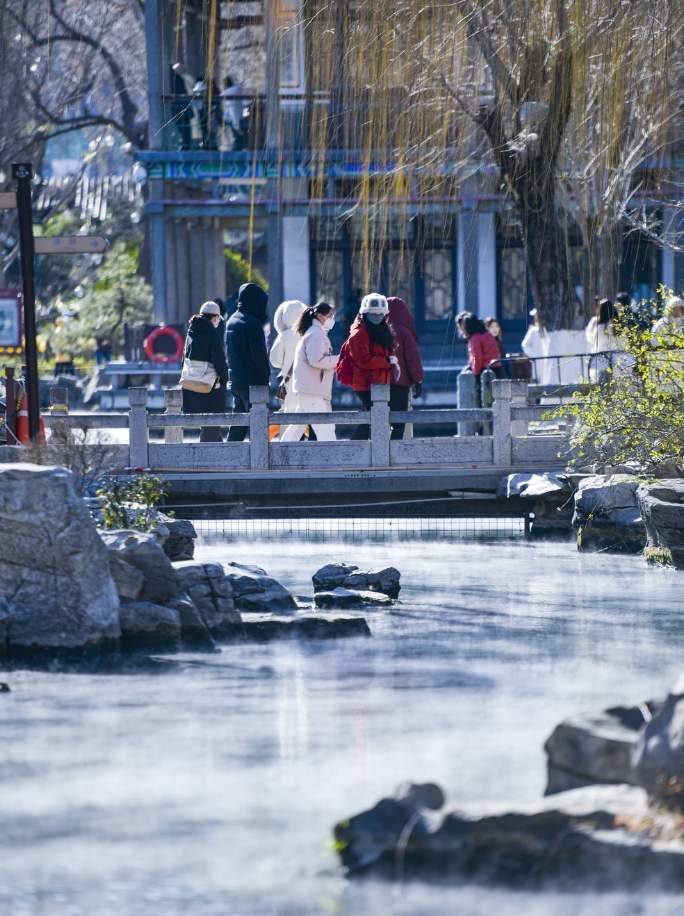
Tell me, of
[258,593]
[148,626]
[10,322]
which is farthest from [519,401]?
[148,626]

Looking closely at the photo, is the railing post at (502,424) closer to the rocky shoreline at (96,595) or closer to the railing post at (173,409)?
the railing post at (173,409)

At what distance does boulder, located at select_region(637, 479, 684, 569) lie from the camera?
43.5ft

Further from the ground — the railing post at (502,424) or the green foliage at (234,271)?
the green foliage at (234,271)

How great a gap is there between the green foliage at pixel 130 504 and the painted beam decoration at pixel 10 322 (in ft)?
14.8

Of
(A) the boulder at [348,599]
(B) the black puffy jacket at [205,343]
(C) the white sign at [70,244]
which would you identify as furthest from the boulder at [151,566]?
(B) the black puffy jacket at [205,343]

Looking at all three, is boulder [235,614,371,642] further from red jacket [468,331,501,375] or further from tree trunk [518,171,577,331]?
red jacket [468,331,501,375]

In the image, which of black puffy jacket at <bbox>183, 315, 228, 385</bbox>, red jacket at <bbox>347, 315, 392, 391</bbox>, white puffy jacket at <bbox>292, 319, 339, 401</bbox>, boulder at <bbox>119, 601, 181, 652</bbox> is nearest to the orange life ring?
black puffy jacket at <bbox>183, 315, 228, 385</bbox>

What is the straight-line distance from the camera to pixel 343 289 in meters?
32.5

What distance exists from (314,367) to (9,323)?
135 inches

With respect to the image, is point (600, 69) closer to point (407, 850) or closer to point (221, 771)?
point (221, 771)

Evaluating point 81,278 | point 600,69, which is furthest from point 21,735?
point 81,278

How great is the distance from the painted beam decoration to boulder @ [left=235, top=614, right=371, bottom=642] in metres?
7.16

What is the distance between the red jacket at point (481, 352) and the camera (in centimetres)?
1891

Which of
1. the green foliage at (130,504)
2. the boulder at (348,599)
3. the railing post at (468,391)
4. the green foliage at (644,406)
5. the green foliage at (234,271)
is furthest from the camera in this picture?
the green foliage at (234,271)
